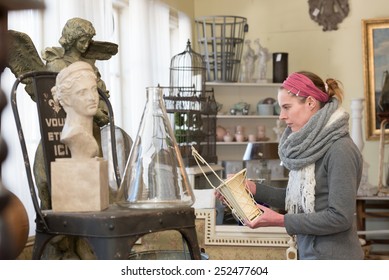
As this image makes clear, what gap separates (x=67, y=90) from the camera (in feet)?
3.47

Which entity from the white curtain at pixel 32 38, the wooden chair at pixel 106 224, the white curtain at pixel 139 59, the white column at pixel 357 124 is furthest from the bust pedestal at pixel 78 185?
the white column at pixel 357 124

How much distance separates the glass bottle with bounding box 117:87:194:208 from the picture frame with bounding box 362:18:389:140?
9.80ft

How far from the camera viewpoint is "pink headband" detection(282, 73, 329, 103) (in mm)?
1257

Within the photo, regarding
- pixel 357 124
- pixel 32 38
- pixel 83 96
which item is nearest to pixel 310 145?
pixel 83 96

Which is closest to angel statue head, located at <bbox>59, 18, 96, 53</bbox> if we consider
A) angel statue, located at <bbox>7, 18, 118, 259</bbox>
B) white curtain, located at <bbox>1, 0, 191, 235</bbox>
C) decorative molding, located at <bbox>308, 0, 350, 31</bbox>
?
angel statue, located at <bbox>7, 18, 118, 259</bbox>

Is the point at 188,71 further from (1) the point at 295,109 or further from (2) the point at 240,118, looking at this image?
(1) the point at 295,109

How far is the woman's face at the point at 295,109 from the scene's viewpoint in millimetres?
1273

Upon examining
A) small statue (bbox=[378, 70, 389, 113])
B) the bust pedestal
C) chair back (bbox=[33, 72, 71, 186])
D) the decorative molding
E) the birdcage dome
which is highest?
the decorative molding

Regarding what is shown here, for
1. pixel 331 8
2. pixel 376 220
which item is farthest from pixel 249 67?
pixel 376 220

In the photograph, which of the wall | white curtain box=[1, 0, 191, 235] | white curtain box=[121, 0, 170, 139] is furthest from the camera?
the wall

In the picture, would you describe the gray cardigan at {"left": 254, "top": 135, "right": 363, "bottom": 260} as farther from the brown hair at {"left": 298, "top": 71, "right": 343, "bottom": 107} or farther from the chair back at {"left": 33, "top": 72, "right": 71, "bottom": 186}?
the chair back at {"left": 33, "top": 72, "right": 71, "bottom": 186}

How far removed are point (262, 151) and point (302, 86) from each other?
8.30ft

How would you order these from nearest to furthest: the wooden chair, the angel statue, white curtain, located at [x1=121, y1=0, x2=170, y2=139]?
the wooden chair → the angel statue → white curtain, located at [x1=121, y1=0, x2=170, y2=139]
